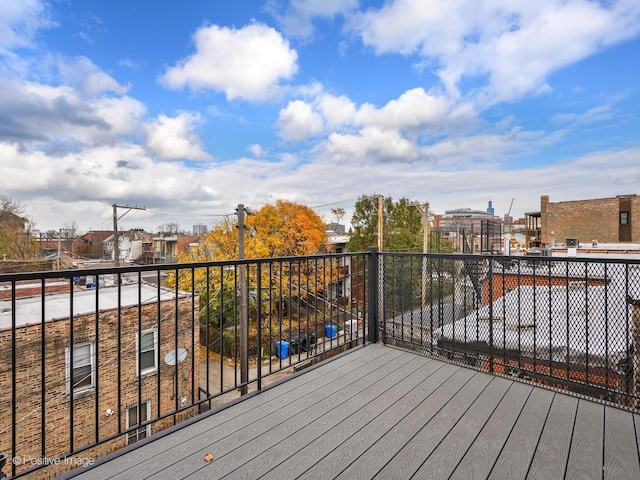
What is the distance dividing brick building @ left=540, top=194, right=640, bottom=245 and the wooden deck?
25.7 metres

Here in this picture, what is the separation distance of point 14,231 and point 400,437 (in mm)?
26665

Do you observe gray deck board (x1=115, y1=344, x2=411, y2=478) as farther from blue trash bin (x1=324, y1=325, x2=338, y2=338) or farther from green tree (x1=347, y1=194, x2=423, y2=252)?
green tree (x1=347, y1=194, x2=423, y2=252)

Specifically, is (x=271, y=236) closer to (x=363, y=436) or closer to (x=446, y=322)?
(x=446, y=322)

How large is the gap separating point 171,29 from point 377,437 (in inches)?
483

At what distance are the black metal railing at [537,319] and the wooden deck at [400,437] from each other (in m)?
0.26

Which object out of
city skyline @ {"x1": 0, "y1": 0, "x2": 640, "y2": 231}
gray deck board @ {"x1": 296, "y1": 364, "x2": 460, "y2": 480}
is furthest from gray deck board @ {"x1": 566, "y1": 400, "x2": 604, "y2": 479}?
city skyline @ {"x1": 0, "y1": 0, "x2": 640, "y2": 231}

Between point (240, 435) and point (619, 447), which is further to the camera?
point (240, 435)

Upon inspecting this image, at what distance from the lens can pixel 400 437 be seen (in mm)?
1615

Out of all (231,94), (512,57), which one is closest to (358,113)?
(231,94)

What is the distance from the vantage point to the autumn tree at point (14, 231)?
1908 centimetres

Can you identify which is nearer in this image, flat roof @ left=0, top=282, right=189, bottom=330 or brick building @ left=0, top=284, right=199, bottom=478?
brick building @ left=0, top=284, right=199, bottom=478

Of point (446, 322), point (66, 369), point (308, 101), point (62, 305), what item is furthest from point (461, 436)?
point (308, 101)

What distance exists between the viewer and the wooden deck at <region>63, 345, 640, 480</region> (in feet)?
4.50

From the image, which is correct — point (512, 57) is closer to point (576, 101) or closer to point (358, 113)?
point (576, 101)
